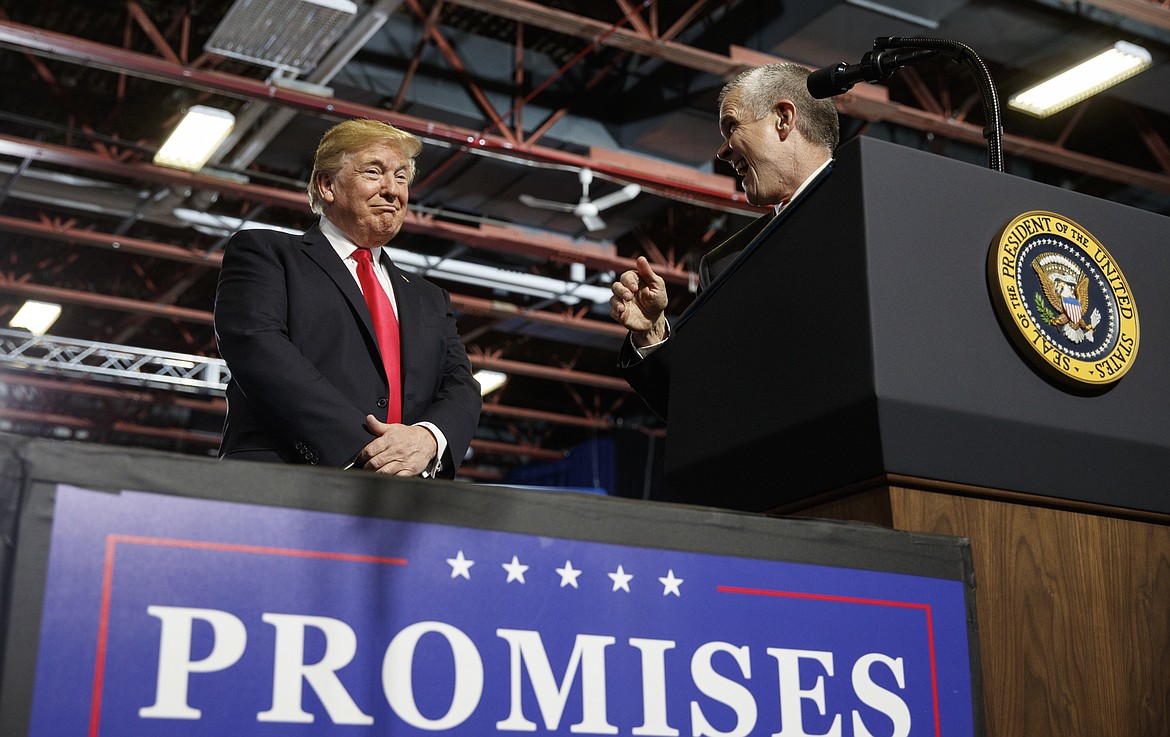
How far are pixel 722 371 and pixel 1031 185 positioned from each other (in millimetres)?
381

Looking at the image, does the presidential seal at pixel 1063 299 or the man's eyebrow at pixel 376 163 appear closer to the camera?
the presidential seal at pixel 1063 299

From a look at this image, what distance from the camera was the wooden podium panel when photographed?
1157 mm

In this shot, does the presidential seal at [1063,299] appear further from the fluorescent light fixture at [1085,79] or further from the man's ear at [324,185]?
the fluorescent light fixture at [1085,79]

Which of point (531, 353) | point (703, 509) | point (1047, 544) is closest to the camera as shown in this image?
point (703, 509)

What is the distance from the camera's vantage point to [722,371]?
1.38 meters

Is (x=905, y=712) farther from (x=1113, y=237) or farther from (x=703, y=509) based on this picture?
(x=1113, y=237)

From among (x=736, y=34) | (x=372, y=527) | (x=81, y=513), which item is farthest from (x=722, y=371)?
(x=736, y=34)

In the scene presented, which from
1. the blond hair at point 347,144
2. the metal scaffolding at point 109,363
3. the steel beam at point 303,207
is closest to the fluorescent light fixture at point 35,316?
the metal scaffolding at point 109,363

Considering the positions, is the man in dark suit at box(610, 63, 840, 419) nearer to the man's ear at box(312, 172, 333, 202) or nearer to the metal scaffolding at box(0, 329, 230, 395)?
the man's ear at box(312, 172, 333, 202)

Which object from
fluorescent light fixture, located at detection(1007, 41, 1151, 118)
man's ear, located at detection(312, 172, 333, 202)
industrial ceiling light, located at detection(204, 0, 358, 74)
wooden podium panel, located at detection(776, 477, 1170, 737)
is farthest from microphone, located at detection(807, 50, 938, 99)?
fluorescent light fixture, located at detection(1007, 41, 1151, 118)

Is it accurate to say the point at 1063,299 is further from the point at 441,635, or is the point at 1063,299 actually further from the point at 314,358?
the point at 314,358

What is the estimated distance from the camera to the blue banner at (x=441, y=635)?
81 centimetres

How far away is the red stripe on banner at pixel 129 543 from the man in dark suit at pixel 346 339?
602mm

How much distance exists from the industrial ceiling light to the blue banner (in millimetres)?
5051
